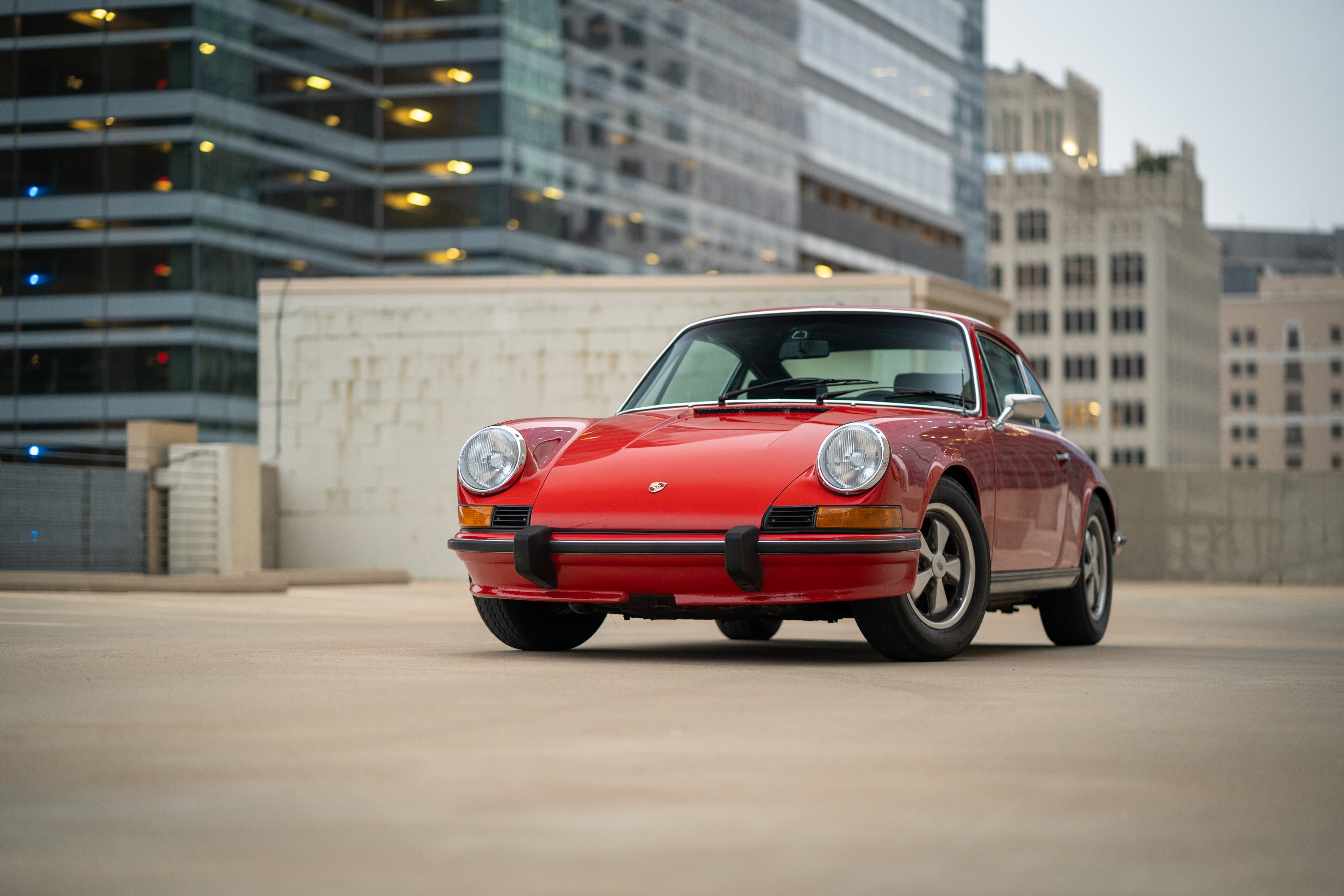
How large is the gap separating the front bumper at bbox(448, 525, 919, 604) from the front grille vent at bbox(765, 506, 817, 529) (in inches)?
1.7

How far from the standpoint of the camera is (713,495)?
640cm

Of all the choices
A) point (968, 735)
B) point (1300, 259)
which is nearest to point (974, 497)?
point (968, 735)

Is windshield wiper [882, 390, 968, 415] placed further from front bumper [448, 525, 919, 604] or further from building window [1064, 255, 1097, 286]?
building window [1064, 255, 1097, 286]

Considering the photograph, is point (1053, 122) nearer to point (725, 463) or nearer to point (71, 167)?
point (71, 167)

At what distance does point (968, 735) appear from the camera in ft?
13.8

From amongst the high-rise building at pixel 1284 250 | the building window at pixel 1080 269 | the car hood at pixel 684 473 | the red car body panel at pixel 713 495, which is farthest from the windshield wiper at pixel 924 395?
the high-rise building at pixel 1284 250

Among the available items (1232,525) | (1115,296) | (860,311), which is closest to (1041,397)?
(860,311)

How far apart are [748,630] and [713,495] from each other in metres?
2.63

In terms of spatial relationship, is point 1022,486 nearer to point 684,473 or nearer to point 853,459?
point 853,459

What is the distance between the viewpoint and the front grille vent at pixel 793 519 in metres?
6.32

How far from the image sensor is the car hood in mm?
6383

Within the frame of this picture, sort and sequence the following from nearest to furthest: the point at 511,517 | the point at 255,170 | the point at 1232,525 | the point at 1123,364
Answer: the point at 511,517 < the point at 1232,525 < the point at 255,170 < the point at 1123,364

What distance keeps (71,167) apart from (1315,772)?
51.1 m

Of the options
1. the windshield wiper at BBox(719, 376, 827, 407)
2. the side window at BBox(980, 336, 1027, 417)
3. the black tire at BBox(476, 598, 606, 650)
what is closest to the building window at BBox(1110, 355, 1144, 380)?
the side window at BBox(980, 336, 1027, 417)
